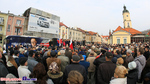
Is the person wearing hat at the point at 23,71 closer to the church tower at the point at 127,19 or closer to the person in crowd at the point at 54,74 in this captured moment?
the person in crowd at the point at 54,74

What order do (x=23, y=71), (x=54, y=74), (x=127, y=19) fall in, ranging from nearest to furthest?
(x=23, y=71)
(x=54, y=74)
(x=127, y=19)

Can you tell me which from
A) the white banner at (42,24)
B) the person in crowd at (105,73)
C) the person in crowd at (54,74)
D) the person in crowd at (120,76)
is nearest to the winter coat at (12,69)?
the person in crowd at (54,74)

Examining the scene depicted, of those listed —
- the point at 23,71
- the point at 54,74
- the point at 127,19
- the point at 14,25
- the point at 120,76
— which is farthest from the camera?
the point at 127,19

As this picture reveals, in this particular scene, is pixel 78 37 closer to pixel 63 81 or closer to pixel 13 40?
pixel 13 40

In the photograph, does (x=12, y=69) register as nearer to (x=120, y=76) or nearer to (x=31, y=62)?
(x=31, y=62)

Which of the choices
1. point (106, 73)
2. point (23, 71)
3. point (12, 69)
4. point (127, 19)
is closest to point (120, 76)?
point (106, 73)

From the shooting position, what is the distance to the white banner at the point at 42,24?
29.5 meters

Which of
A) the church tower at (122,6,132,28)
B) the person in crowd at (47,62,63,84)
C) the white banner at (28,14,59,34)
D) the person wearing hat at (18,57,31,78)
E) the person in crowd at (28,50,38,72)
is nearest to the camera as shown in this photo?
the person wearing hat at (18,57,31,78)

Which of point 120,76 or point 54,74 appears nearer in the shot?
point 120,76

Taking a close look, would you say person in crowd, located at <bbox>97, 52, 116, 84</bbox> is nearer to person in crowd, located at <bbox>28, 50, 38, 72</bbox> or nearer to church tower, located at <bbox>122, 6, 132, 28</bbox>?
person in crowd, located at <bbox>28, 50, 38, 72</bbox>

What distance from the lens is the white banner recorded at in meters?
29.5

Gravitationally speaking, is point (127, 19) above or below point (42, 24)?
above

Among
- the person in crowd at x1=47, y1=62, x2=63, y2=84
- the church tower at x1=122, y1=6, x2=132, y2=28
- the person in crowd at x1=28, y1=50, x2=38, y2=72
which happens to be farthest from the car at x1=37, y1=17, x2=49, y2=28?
the church tower at x1=122, y1=6, x2=132, y2=28

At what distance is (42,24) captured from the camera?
32.5m
